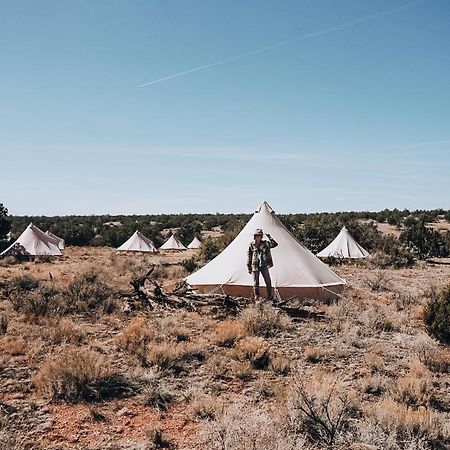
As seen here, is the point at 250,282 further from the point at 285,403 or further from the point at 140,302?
the point at 285,403

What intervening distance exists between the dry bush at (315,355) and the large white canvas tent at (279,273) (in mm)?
4819

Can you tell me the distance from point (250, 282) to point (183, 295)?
2143 millimetres

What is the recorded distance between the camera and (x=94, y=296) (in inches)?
547

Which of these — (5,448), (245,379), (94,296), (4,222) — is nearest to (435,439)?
(245,379)

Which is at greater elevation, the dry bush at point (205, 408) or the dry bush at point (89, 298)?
the dry bush at point (89, 298)

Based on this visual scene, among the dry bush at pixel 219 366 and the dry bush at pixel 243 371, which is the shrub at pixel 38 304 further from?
the dry bush at pixel 243 371

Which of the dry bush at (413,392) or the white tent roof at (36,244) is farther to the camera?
the white tent roof at (36,244)

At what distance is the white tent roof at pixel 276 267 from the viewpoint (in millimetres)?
14516

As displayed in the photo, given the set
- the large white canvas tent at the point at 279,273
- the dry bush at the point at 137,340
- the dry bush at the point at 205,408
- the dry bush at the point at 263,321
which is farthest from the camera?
the large white canvas tent at the point at 279,273

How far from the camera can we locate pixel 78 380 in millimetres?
7266

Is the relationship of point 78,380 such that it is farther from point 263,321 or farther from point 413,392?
point 413,392

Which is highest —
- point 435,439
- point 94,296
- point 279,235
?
point 279,235

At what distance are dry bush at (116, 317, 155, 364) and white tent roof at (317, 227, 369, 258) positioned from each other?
1912 centimetres

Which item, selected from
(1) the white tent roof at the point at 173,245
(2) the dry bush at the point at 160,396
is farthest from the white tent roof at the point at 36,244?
(2) the dry bush at the point at 160,396
